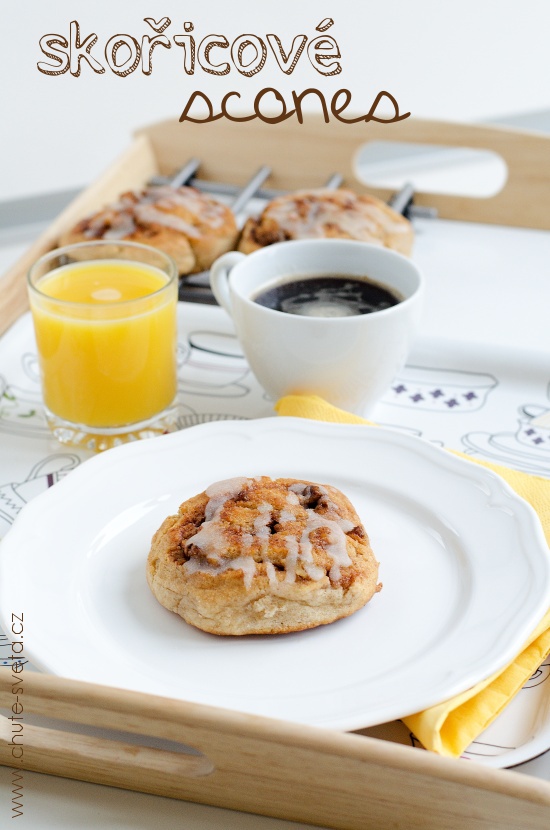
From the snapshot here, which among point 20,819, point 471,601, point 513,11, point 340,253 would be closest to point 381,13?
point 513,11

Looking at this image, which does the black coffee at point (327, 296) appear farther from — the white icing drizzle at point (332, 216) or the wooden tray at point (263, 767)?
the wooden tray at point (263, 767)

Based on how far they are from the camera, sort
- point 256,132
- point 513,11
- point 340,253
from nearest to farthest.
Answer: point 340,253, point 256,132, point 513,11

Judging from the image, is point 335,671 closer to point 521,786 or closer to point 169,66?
point 521,786

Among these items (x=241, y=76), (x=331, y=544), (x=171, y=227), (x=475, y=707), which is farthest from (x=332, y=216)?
(x=241, y=76)

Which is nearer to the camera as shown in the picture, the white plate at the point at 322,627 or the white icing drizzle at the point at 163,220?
the white plate at the point at 322,627

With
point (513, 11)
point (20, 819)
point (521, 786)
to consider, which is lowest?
point (20, 819)

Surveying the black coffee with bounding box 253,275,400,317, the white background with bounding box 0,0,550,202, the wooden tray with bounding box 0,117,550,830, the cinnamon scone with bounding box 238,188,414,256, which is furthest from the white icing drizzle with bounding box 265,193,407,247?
the wooden tray with bounding box 0,117,550,830

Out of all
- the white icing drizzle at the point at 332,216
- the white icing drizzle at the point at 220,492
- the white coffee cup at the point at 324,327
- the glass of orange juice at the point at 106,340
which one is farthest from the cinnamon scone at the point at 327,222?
the white icing drizzle at the point at 220,492
